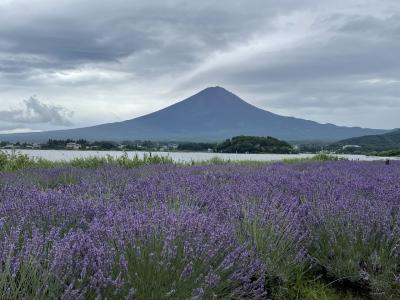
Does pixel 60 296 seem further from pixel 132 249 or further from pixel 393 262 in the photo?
pixel 393 262

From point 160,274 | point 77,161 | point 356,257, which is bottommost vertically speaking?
point 356,257

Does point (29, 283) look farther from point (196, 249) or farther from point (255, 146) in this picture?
point (255, 146)

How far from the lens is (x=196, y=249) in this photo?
8.88ft

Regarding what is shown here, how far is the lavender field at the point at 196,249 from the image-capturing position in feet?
7.63

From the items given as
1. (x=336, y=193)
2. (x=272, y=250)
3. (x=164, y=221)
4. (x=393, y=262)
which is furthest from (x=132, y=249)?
(x=336, y=193)

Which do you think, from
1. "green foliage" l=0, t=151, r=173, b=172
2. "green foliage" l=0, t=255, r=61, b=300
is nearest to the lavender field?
"green foliage" l=0, t=255, r=61, b=300

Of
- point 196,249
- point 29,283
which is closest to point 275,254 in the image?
point 196,249

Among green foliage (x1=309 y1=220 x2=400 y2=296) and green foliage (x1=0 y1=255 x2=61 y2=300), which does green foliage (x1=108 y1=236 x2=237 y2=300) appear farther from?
green foliage (x1=309 y1=220 x2=400 y2=296)

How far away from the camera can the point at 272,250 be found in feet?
10.9

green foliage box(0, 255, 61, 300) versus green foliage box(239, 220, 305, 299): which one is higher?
green foliage box(0, 255, 61, 300)

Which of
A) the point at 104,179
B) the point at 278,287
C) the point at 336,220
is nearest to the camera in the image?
the point at 278,287

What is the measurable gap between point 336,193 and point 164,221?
2.58m

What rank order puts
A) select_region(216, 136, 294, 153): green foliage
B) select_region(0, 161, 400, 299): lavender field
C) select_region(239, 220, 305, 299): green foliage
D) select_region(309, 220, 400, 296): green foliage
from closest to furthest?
select_region(0, 161, 400, 299): lavender field → select_region(239, 220, 305, 299): green foliage → select_region(309, 220, 400, 296): green foliage → select_region(216, 136, 294, 153): green foliage

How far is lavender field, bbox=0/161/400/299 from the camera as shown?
7.63 feet
